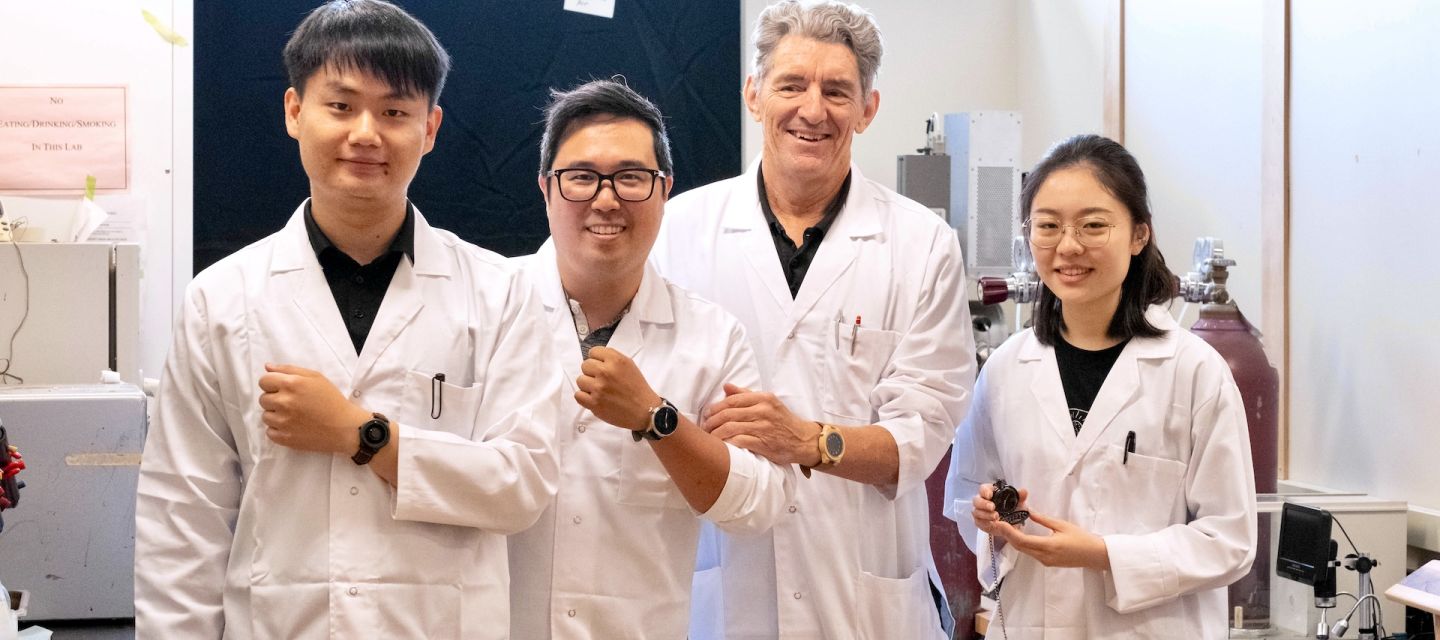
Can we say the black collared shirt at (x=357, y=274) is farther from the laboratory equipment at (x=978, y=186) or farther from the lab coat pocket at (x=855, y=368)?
the laboratory equipment at (x=978, y=186)

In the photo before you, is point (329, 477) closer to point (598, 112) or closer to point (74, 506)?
point (598, 112)

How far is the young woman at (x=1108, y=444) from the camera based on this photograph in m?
1.52

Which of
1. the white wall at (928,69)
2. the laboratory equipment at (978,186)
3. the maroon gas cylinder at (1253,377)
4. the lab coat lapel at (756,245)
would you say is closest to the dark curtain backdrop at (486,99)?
the white wall at (928,69)

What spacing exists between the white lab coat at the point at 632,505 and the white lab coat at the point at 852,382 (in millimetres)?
148

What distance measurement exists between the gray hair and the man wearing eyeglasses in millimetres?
296

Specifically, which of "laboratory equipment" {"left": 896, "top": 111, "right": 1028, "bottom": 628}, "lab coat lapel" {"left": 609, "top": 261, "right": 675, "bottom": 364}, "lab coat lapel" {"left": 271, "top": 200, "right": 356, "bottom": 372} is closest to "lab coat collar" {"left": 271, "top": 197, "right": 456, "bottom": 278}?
"lab coat lapel" {"left": 271, "top": 200, "right": 356, "bottom": 372}

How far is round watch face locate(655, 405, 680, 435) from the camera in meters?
1.36

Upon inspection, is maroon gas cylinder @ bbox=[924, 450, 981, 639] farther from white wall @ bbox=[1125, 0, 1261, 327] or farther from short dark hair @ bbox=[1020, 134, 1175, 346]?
short dark hair @ bbox=[1020, 134, 1175, 346]

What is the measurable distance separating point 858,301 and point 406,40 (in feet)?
2.38

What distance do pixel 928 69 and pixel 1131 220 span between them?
8.51ft

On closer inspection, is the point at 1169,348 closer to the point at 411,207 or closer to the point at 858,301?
the point at 858,301

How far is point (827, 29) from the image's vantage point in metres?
1.74

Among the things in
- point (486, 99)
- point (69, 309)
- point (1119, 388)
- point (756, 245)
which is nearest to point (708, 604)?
point (756, 245)

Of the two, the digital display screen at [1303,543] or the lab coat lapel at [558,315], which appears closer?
the lab coat lapel at [558,315]
